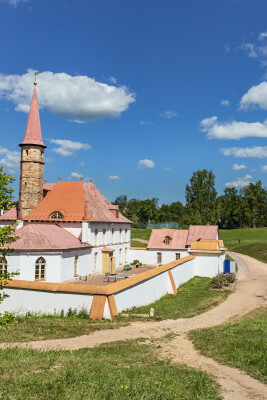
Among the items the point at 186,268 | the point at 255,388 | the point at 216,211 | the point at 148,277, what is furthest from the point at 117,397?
the point at 216,211

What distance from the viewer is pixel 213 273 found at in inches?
1378

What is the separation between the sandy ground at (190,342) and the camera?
27.1 feet

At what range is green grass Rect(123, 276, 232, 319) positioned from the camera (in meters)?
18.9

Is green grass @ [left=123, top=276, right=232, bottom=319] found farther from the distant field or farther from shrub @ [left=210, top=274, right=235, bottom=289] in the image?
the distant field

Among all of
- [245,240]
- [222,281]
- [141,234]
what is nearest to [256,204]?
[245,240]

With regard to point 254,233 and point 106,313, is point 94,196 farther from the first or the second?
point 254,233

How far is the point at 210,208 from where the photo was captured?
70750mm

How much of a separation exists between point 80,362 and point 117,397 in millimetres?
2381

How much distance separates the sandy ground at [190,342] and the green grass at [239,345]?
338 millimetres

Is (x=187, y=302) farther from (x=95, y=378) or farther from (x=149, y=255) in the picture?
(x=149, y=255)

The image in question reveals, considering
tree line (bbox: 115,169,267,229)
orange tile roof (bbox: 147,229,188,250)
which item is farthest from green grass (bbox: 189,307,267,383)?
tree line (bbox: 115,169,267,229)

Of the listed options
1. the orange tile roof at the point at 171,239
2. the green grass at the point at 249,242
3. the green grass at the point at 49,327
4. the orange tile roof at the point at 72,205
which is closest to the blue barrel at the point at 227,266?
the orange tile roof at the point at 171,239

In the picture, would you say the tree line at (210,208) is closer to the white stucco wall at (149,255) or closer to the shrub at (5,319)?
the white stucco wall at (149,255)

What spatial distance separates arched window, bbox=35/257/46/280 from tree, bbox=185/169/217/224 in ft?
155
